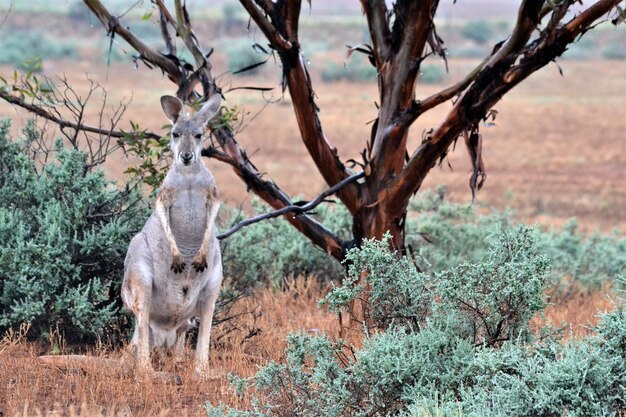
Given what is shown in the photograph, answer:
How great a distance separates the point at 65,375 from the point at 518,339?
9.89ft

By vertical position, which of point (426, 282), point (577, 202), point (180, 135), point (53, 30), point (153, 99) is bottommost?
point (426, 282)

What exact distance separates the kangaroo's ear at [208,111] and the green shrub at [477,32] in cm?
5854

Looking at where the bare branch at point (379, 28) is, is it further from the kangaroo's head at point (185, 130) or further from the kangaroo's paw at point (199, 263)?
the kangaroo's paw at point (199, 263)

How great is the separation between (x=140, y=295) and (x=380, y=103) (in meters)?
2.24

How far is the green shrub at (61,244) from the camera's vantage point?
26.1ft

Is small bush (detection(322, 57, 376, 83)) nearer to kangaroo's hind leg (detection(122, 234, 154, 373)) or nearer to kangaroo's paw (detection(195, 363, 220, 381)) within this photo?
kangaroo's hind leg (detection(122, 234, 154, 373))

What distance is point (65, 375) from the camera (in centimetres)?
718

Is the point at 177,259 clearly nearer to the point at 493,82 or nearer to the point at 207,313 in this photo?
the point at 207,313

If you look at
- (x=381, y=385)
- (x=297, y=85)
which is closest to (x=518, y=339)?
(x=381, y=385)

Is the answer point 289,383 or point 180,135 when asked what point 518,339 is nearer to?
point 289,383

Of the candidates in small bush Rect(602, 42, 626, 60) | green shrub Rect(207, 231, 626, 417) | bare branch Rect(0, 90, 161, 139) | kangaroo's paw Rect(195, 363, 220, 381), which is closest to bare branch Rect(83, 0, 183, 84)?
bare branch Rect(0, 90, 161, 139)

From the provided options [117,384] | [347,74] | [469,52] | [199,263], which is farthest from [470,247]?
[469,52]

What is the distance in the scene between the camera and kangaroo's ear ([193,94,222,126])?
24.3ft

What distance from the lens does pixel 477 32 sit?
65750 mm
